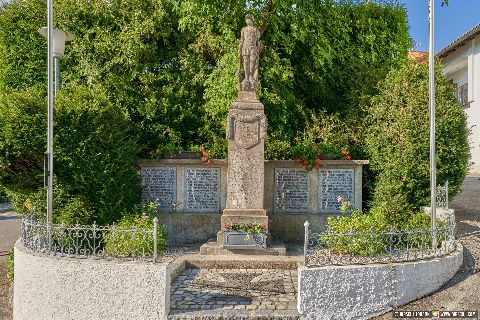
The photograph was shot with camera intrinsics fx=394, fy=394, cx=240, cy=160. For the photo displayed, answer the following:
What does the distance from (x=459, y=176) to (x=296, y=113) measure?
4.68m

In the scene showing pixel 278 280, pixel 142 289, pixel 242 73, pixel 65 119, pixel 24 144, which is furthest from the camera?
pixel 242 73

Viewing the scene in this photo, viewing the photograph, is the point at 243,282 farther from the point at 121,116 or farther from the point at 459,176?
the point at 459,176

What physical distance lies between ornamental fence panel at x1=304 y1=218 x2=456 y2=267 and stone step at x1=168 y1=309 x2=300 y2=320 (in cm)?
82

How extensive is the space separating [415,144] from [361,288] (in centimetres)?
452

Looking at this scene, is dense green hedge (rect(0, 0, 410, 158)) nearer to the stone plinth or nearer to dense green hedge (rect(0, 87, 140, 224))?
the stone plinth

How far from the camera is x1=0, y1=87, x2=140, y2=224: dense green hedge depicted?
7.94 metres

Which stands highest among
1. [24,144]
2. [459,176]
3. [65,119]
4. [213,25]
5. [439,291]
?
[213,25]

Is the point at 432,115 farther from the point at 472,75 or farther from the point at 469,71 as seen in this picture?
the point at 469,71

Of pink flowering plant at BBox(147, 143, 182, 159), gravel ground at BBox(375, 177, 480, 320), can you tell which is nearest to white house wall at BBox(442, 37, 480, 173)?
gravel ground at BBox(375, 177, 480, 320)

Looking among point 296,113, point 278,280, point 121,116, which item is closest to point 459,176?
point 296,113

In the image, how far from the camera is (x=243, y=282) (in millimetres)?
7043

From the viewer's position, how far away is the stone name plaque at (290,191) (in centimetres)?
1003

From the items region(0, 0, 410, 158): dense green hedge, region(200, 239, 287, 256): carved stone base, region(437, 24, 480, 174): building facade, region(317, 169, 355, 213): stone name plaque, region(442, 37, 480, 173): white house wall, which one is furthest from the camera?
region(442, 37, 480, 173): white house wall

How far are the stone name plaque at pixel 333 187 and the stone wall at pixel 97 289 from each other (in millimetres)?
5196
